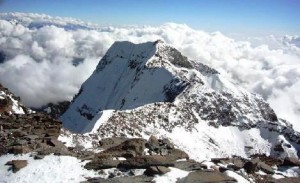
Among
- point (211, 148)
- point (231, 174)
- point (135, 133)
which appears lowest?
point (211, 148)

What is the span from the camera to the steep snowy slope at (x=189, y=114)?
8125 cm

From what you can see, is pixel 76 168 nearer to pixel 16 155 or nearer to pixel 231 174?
pixel 16 155

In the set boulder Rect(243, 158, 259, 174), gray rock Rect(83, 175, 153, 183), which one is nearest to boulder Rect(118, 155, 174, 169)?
gray rock Rect(83, 175, 153, 183)

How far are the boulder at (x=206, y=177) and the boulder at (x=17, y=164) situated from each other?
43.3 ft

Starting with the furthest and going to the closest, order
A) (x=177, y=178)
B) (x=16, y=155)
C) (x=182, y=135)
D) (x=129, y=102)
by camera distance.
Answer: (x=129, y=102) < (x=182, y=135) < (x=16, y=155) < (x=177, y=178)

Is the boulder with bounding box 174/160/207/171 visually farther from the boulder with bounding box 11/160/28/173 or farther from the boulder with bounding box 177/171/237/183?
the boulder with bounding box 11/160/28/173

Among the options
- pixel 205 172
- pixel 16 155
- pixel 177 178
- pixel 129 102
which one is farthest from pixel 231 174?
pixel 129 102

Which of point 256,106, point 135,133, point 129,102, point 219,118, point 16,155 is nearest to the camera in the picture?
point 16,155

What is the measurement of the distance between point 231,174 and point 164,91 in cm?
9527

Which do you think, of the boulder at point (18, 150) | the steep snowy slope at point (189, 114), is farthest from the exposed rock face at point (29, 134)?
the steep snowy slope at point (189, 114)

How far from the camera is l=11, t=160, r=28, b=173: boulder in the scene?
33.1 metres

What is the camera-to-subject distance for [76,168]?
1348 inches

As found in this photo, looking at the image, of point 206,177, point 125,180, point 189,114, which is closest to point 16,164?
point 125,180

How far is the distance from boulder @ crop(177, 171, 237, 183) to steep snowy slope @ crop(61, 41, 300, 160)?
28.0m
